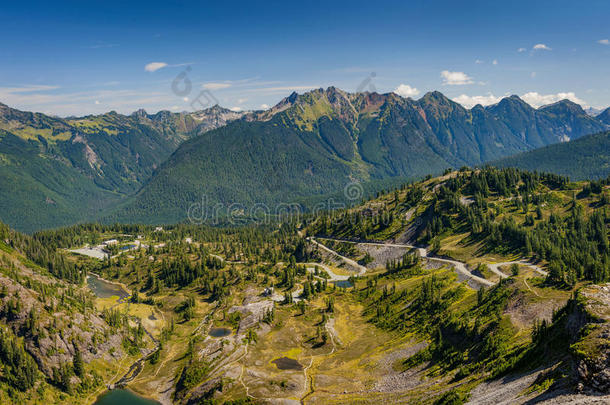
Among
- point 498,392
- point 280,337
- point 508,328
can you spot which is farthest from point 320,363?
point 498,392

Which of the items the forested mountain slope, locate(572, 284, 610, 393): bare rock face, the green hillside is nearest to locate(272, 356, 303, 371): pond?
the green hillside

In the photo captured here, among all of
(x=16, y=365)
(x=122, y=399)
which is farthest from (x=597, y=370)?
(x=16, y=365)

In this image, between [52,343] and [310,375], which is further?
[52,343]

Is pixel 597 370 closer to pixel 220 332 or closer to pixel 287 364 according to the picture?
pixel 287 364

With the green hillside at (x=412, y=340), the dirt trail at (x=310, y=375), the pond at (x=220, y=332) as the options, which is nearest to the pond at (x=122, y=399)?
the green hillside at (x=412, y=340)

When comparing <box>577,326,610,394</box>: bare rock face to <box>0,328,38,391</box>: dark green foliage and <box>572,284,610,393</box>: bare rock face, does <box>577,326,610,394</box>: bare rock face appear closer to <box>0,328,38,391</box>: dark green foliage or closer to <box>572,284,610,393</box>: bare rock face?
<box>572,284,610,393</box>: bare rock face

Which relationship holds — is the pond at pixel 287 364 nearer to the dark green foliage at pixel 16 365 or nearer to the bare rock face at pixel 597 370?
the dark green foliage at pixel 16 365

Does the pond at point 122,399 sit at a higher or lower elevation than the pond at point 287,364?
lower
